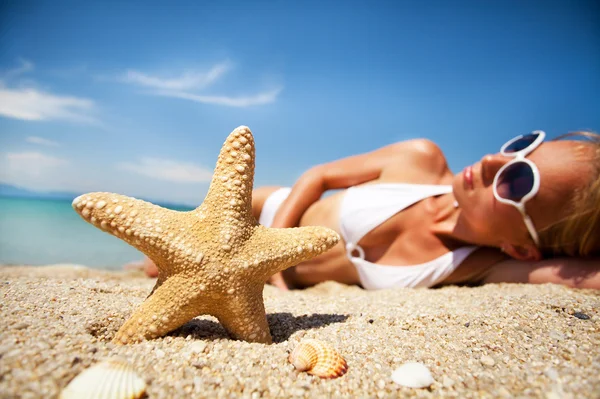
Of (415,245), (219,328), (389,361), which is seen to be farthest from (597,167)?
(219,328)

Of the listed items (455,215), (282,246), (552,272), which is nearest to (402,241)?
(455,215)

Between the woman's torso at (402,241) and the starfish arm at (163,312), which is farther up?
the starfish arm at (163,312)

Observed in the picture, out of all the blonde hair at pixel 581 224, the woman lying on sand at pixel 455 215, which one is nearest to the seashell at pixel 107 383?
the woman lying on sand at pixel 455 215

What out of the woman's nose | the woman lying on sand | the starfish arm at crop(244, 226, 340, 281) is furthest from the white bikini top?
the starfish arm at crop(244, 226, 340, 281)

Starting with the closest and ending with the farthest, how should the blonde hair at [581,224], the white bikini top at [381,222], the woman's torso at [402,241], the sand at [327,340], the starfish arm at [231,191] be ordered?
the sand at [327,340], the starfish arm at [231,191], the blonde hair at [581,224], the white bikini top at [381,222], the woman's torso at [402,241]

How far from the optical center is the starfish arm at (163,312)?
1579mm

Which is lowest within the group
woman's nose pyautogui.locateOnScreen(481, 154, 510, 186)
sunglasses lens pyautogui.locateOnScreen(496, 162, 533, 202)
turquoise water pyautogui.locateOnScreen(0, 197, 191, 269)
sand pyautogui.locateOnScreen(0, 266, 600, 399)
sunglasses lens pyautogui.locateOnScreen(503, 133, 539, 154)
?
turquoise water pyautogui.locateOnScreen(0, 197, 191, 269)

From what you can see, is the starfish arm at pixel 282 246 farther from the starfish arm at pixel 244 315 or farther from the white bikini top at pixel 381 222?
the white bikini top at pixel 381 222

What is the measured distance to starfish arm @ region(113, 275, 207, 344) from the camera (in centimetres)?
158

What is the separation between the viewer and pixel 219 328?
1.95 m

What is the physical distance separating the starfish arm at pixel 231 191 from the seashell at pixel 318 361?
0.62 m

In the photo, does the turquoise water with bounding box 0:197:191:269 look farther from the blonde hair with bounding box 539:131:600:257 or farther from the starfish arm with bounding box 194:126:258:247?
the blonde hair with bounding box 539:131:600:257

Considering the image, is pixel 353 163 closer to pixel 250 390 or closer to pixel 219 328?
pixel 219 328

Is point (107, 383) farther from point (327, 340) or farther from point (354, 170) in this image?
point (354, 170)
